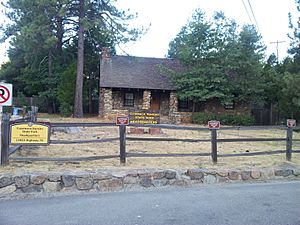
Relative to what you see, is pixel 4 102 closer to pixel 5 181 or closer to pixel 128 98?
pixel 5 181

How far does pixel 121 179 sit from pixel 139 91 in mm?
20726

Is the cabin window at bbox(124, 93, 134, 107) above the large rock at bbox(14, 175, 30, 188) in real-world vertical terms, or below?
above

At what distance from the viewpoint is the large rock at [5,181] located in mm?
5438

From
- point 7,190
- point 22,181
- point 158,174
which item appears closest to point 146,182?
point 158,174

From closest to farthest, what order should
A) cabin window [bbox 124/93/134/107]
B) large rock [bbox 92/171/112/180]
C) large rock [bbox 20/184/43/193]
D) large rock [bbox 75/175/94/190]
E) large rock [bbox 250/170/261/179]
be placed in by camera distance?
large rock [bbox 20/184/43/193] < large rock [bbox 75/175/94/190] < large rock [bbox 92/171/112/180] < large rock [bbox 250/170/261/179] < cabin window [bbox 124/93/134/107]

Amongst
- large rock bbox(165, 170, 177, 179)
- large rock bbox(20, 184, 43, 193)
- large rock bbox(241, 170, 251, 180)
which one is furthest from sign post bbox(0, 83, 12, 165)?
large rock bbox(241, 170, 251, 180)

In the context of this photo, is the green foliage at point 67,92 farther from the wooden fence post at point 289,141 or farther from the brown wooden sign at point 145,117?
the wooden fence post at point 289,141

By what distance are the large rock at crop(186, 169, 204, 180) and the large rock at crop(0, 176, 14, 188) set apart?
335 centimetres

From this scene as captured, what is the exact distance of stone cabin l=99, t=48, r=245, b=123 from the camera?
82.9ft

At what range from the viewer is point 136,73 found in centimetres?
2695

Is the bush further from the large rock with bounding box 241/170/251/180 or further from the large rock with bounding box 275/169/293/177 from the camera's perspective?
the large rock with bounding box 241/170/251/180

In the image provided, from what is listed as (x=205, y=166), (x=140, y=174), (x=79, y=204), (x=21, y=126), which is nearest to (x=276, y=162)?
(x=205, y=166)

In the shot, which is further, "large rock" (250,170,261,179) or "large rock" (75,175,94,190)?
"large rock" (250,170,261,179)

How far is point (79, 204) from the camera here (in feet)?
16.5
